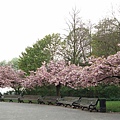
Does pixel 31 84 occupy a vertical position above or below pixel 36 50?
below

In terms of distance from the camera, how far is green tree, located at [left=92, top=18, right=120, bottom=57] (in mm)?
29672

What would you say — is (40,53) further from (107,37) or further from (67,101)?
(67,101)

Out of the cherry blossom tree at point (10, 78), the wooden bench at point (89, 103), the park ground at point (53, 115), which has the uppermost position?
the cherry blossom tree at point (10, 78)

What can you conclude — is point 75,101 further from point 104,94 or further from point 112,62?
point 104,94

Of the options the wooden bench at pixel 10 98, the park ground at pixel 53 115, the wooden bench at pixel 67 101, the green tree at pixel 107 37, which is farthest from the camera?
the wooden bench at pixel 10 98

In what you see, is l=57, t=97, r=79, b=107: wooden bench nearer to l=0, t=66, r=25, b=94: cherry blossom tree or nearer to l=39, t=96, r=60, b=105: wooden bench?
l=39, t=96, r=60, b=105: wooden bench

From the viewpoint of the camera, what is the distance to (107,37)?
98.8 feet

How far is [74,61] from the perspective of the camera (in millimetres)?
35344

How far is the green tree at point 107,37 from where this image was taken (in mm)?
29672

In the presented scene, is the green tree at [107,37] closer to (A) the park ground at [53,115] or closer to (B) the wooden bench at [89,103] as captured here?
(B) the wooden bench at [89,103]

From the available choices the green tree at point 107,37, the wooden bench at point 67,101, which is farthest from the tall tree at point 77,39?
the wooden bench at point 67,101

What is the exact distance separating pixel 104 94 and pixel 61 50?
13.3 metres

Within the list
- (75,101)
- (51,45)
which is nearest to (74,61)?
(51,45)

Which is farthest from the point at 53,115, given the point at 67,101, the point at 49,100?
the point at 49,100
